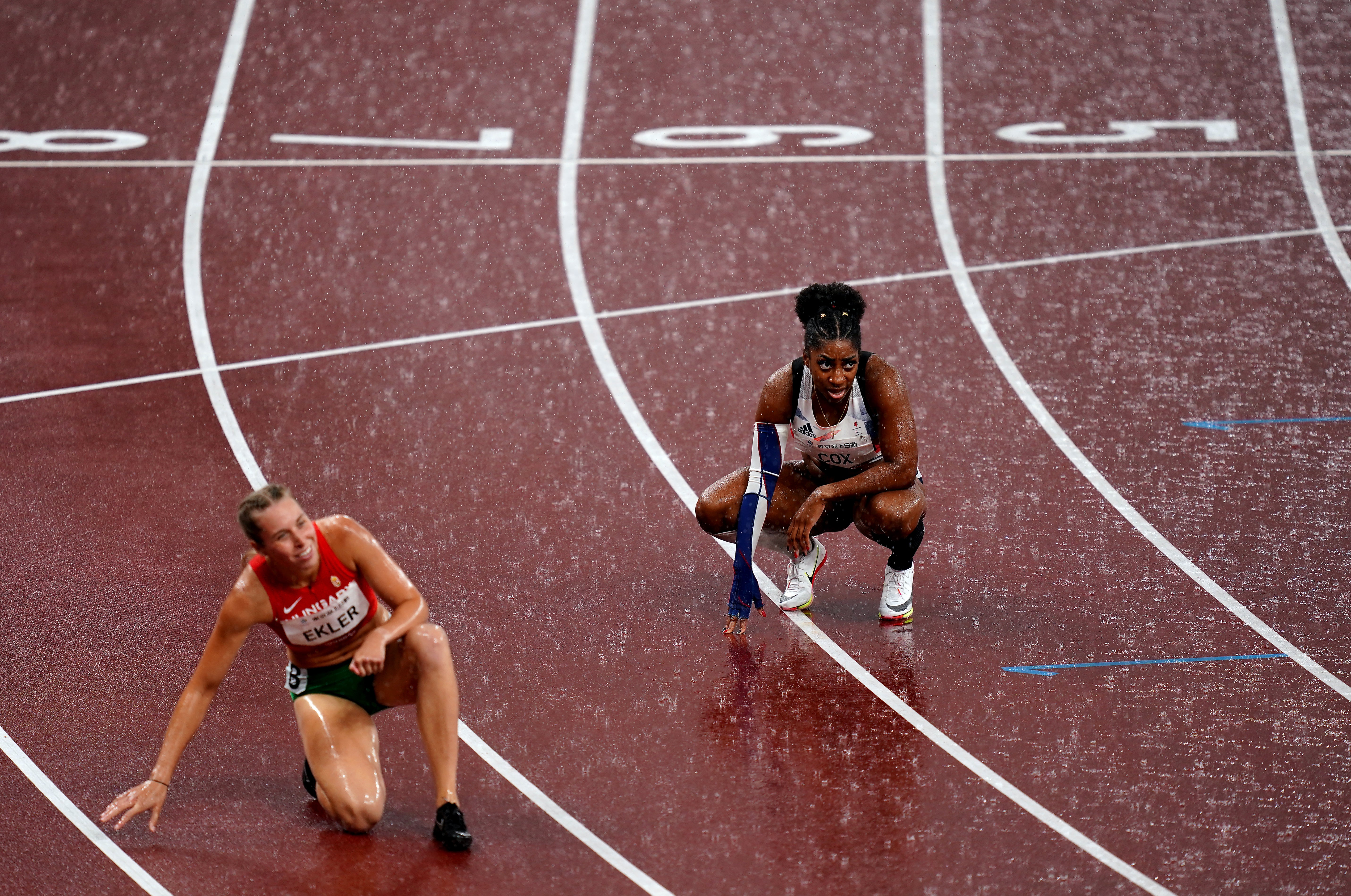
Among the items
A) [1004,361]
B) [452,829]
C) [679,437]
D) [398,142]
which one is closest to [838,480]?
[679,437]

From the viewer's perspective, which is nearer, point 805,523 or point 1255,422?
point 805,523

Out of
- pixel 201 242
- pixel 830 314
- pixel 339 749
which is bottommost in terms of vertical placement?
pixel 339 749

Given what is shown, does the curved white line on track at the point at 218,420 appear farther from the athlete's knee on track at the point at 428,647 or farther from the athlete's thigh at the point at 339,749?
the athlete's knee on track at the point at 428,647

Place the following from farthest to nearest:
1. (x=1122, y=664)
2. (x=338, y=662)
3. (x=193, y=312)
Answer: (x=193, y=312), (x=1122, y=664), (x=338, y=662)

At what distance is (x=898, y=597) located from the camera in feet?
20.1

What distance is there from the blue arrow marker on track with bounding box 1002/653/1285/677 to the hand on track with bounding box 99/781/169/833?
2.79 metres

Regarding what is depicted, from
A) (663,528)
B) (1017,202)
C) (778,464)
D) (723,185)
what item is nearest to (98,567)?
(663,528)

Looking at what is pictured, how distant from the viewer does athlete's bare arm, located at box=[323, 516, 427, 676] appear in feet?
15.0

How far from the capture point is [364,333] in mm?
8844

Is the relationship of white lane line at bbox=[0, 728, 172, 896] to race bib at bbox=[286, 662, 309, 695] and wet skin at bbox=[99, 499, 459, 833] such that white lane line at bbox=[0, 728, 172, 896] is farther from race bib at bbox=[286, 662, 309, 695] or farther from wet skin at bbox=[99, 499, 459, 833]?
race bib at bbox=[286, 662, 309, 695]

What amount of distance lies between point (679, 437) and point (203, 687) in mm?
3600

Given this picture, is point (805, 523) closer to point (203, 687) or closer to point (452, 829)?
point (452, 829)

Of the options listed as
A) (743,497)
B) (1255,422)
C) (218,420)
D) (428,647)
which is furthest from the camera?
(218,420)

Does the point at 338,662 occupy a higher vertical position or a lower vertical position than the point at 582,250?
lower
